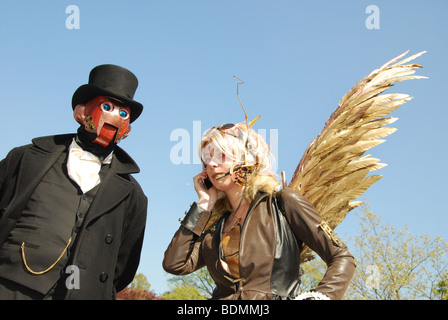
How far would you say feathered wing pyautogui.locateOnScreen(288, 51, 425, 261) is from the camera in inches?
162

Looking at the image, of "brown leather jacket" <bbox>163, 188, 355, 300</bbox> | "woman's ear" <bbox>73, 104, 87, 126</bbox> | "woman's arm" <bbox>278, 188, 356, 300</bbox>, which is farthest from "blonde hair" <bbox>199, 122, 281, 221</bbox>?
"woman's ear" <bbox>73, 104, 87, 126</bbox>

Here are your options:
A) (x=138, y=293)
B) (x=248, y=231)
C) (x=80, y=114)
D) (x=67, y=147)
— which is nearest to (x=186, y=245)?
(x=248, y=231)

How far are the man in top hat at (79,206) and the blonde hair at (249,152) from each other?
2.98 feet

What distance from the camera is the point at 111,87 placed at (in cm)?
453

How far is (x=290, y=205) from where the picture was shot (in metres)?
3.80

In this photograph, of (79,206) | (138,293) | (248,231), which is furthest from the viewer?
(138,293)

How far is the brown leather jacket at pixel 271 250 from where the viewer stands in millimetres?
3525

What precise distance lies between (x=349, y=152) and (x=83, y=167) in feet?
8.05

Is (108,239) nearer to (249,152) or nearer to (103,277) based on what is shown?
(103,277)

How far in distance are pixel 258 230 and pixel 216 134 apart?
96 centimetres

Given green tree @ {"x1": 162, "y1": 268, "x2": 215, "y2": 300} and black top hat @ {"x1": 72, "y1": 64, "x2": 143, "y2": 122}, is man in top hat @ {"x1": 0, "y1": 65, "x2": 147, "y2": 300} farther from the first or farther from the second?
green tree @ {"x1": 162, "y1": 268, "x2": 215, "y2": 300}

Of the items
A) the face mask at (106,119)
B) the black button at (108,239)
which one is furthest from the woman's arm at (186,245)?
the face mask at (106,119)
